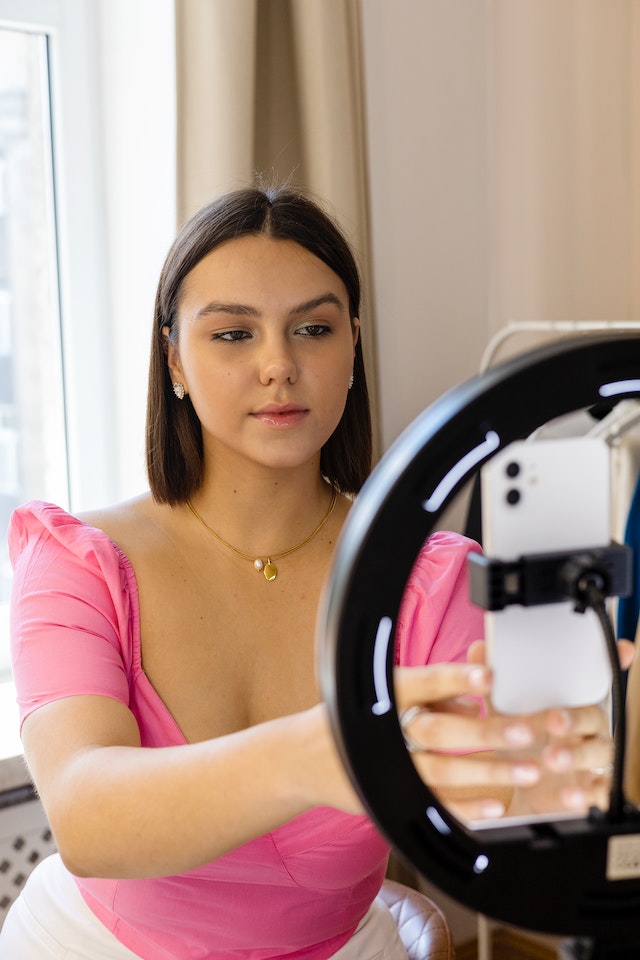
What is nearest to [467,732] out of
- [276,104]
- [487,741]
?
[487,741]

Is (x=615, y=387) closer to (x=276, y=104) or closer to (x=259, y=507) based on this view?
(x=259, y=507)

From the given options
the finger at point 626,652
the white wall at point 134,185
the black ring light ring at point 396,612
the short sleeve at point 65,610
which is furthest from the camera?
the white wall at point 134,185

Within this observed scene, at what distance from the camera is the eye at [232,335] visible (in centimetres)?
107

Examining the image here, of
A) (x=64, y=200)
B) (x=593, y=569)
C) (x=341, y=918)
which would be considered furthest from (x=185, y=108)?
(x=593, y=569)

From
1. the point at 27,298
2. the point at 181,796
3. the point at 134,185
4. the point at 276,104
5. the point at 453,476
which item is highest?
the point at 276,104

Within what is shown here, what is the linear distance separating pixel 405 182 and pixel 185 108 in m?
0.50

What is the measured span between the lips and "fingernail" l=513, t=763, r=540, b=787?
0.58m

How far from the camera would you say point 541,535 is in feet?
1.61

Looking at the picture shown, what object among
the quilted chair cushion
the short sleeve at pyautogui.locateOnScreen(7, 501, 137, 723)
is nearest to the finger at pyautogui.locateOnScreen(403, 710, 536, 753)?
the short sleeve at pyautogui.locateOnScreen(7, 501, 137, 723)

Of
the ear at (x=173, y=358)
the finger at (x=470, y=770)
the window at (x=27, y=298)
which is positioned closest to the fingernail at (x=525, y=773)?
the finger at (x=470, y=770)

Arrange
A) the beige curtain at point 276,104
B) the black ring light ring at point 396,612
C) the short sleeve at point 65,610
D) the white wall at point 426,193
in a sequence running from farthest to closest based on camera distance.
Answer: the white wall at point 426,193, the beige curtain at point 276,104, the short sleeve at point 65,610, the black ring light ring at point 396,612

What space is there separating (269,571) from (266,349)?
0.28 m

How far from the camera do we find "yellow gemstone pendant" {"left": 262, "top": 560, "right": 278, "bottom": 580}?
47.4 inches

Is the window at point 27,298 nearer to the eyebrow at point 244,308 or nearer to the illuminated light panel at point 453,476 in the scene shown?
the eyebrow at point 244,308
